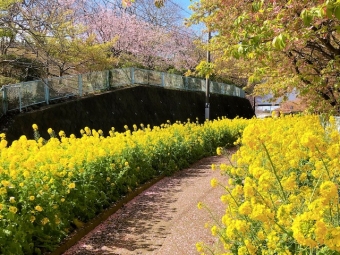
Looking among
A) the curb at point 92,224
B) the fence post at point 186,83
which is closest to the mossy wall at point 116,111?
the fence post at point 186,83

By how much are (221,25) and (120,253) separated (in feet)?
20.4

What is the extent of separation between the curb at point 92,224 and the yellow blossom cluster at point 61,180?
99 millimetres

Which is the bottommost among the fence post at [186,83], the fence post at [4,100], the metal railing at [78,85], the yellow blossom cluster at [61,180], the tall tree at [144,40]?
the yellow blossom cluster at [61,180]

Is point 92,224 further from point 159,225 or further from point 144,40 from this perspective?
point 144,40

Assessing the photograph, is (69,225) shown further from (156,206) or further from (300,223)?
(300,223)

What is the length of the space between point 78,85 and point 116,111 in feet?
6.92

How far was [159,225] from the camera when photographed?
17.7 ft

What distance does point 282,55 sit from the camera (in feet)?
31.1

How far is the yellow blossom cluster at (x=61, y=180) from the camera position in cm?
389

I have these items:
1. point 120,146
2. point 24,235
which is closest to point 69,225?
point 24,235

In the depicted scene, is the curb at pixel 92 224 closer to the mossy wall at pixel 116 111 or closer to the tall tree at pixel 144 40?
the mossy wall at pixel 116 111

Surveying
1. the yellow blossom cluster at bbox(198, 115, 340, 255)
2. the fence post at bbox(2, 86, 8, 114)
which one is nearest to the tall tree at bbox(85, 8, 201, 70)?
the fence post at bbox(2, 86, 8, 114)

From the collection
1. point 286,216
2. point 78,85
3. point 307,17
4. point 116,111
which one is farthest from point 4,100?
point 307,17

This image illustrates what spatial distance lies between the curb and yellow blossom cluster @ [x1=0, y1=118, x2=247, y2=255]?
10 centimetres
